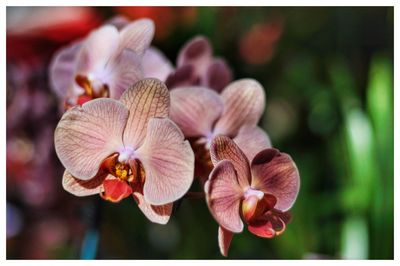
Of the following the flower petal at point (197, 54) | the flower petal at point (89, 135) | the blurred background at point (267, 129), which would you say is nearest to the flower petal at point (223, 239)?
the flower petal at point (89, 135)

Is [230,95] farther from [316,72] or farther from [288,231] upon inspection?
[316,72]

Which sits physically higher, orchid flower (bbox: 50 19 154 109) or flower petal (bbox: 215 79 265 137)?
orchid flower (bbox: 50 19 154 109)

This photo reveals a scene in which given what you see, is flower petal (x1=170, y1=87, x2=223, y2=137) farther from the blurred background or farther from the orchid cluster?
the blurred background

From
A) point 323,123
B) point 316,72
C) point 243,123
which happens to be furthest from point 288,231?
point 243,123

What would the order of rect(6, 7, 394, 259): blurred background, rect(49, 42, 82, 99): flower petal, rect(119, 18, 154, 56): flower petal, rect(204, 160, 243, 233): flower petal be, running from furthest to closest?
1. rect(6, 7, 394, 259): blurred background
2. rect(49, 42, 82, 99): flower petal
3. rect(119, 18, 154, 56): flower petal
4. rect(204, 160, 243, 233): flower petal

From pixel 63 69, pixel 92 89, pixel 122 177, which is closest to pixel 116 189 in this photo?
pixel 122 177

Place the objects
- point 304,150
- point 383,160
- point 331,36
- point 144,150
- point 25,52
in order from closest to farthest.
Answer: point 144,150
point 25,52
point 383,160
point 304,150
point 331,36

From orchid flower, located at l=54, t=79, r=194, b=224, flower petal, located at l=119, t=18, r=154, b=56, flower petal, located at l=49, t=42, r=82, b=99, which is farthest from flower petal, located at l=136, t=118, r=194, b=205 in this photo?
flower petal, located at l=49, t=42, r=82, b=99
